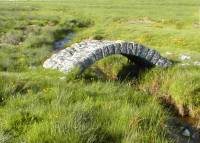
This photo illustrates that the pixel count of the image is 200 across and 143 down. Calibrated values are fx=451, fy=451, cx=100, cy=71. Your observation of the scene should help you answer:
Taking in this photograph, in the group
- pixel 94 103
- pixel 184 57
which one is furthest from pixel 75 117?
pixel 184 57

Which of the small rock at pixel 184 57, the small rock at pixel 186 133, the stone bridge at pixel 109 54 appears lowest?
the small rock at pixel 184 57

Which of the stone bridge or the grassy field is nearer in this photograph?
the grassy field

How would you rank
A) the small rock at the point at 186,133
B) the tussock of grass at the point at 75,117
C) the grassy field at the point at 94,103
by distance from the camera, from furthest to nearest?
the small rock at the point at 186,133
the grassy field at the point at 94,103
the tussock of grass at the point at 75,117

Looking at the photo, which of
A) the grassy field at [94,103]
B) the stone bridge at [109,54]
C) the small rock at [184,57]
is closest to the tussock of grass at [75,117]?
the grassy field at [94,103]

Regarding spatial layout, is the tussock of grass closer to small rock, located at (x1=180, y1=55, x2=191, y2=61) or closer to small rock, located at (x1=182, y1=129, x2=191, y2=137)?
small rock, located at (x1=182, y1=129, x2=191, y2=137)

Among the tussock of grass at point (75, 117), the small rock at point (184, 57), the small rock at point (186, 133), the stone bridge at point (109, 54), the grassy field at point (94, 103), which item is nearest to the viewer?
the tussock of grass at point (75, 117)

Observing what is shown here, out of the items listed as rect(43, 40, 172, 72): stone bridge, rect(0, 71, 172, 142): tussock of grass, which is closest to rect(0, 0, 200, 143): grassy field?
rect(0, 71, 172, 142): tussock of grass

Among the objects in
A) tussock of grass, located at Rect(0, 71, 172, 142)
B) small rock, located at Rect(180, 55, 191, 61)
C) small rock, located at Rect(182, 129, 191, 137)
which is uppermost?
tussock of grass, located at Rect(0, 71, 172, 142)

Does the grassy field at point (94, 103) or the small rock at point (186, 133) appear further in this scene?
the small rock at point (186, 133)

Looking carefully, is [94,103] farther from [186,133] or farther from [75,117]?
[186,133]

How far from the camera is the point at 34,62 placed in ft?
76.2

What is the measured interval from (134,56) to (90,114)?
1173 centimetres

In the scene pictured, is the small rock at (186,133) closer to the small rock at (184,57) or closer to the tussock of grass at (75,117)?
the tussock of grass at (75,117)

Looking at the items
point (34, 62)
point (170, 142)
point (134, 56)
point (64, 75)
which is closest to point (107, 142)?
point (170, 142)
